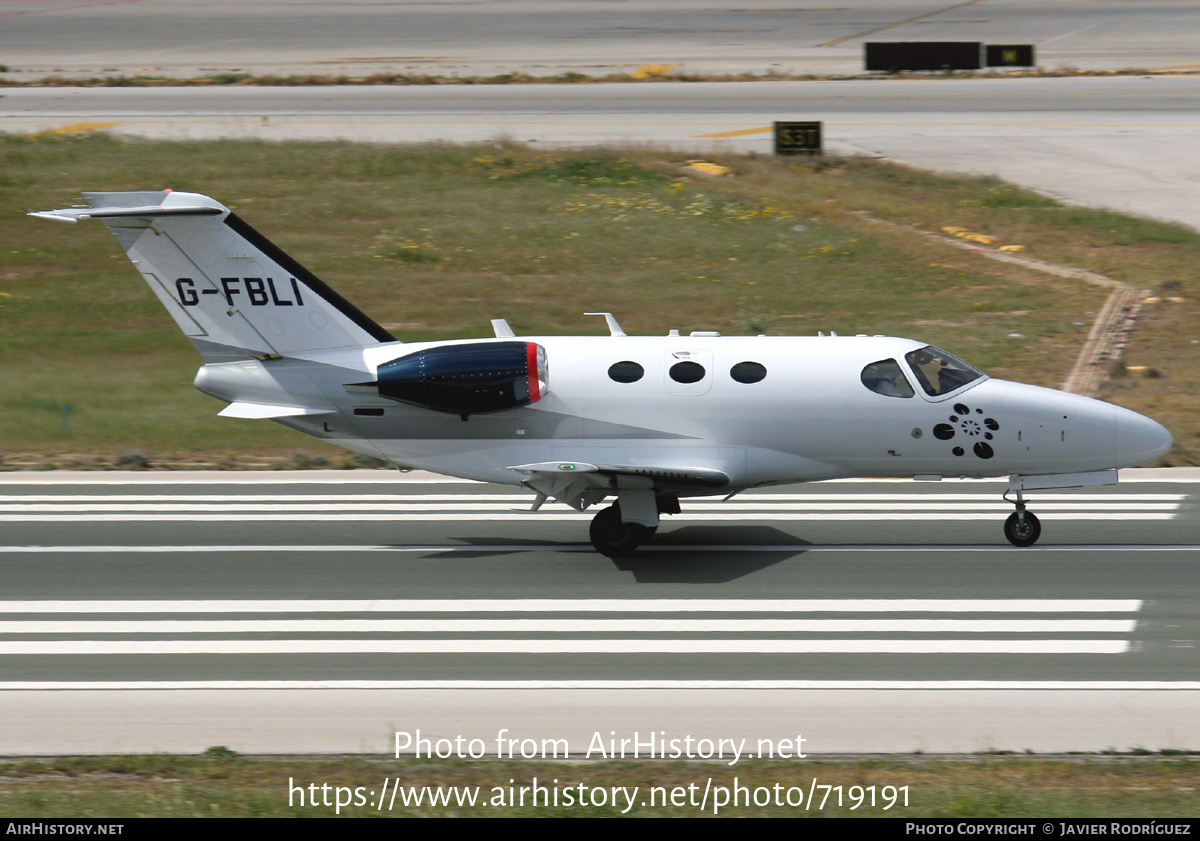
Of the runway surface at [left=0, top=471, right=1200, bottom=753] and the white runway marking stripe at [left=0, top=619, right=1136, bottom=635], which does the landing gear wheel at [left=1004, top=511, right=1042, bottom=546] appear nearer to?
the runway surface at [left=0, top=471, right=1200, bottom=753]

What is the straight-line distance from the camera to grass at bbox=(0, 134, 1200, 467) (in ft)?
79.8

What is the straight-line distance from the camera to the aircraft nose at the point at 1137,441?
50.6 feet

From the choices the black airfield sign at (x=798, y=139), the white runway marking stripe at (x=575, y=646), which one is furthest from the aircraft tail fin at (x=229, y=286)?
the black airfield sign at (x=798, y=139)

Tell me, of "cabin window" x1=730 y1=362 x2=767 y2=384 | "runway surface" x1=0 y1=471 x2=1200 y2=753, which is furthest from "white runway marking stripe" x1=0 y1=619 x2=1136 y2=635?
"cabin window" x1=730 y1=362 x2=767 y2=384

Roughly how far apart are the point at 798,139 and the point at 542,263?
11170mm

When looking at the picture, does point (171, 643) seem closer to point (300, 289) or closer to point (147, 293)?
point (300, 289)

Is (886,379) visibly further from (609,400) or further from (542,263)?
(542,263)

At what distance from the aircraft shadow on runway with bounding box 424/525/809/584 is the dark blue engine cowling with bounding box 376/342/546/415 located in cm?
195

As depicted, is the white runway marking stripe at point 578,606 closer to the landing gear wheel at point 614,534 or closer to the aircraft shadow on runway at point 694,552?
the aircraft shadow on runway at point 694,552

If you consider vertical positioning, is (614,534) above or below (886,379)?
below

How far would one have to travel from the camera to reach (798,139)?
39.3 m

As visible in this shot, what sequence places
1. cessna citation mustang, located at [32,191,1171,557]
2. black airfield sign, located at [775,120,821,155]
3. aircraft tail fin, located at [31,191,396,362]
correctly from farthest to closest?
black airfield sign, located at [775,120,821,155], aircraft tail fin, located at [31,191,396,362], cessna citation mustang, located at [32,191,1171,557]

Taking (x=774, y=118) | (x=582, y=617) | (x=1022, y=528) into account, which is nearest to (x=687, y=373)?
(x=582, y=617)

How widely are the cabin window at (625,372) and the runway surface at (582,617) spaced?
7.17 ft
